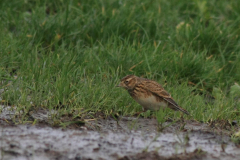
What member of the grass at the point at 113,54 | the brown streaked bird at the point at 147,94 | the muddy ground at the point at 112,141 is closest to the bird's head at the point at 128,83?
the brown streaked bird at the point at 147,94

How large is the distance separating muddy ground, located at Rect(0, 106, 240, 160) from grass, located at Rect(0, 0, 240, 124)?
0.35 meters

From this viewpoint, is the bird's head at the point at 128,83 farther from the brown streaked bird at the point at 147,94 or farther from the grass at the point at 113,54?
the grass at the point at 113,54

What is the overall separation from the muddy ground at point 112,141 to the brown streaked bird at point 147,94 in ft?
1.82

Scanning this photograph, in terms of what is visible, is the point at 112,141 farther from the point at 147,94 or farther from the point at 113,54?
the point at 113,54

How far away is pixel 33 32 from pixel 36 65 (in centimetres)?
176

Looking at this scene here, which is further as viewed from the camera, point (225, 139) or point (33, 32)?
point (33, 32)

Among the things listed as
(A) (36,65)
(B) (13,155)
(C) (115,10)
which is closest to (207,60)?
(C) (115,10)

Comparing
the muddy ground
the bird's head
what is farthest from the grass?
the muddy ground

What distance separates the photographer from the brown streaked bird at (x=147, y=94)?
639 centimetres

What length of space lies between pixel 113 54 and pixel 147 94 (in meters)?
1.56

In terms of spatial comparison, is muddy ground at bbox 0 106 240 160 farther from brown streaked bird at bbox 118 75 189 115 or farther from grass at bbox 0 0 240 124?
brown streaked bird at bbox 118 75 189 115

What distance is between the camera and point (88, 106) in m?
5.87

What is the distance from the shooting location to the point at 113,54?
25.7 feet

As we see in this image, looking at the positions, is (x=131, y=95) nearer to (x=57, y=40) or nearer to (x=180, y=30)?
(x=57, y=40)
